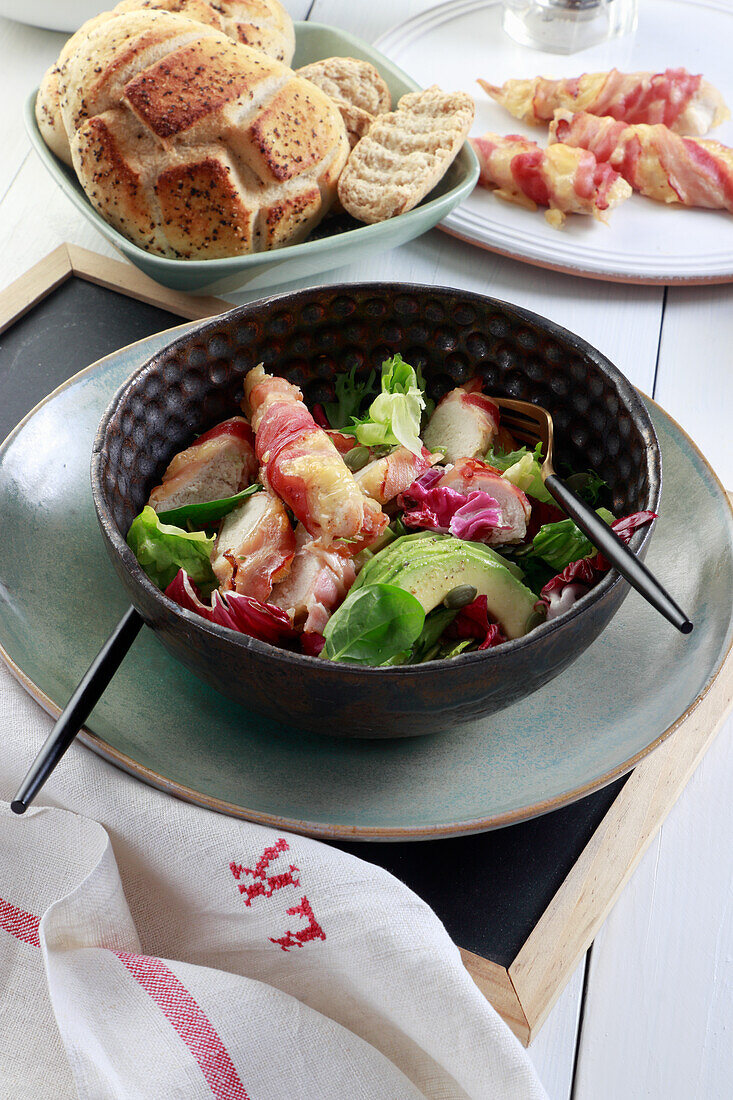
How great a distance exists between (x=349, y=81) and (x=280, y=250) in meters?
A: 0.47

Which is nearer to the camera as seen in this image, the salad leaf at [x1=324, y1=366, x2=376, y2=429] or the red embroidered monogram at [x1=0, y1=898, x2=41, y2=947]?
the red embroidered monogram at [x1=0, y1=898, x2=41, y2=947]

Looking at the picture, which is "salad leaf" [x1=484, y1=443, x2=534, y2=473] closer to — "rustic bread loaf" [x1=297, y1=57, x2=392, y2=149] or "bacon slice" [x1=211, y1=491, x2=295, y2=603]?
"bacon slice" [x1=211, y1=491, x2=295, y2=603]

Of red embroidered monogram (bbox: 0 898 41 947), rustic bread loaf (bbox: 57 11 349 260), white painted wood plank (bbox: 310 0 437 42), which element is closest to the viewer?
red embroidered monogram (bbox: 0 898 41 947)

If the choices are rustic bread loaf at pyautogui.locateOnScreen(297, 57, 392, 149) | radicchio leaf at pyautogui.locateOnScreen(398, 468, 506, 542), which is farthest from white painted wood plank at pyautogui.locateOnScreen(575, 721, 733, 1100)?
rustic bread loaf at pyautogui.locateOnScreen(297, 57, 392, 149)

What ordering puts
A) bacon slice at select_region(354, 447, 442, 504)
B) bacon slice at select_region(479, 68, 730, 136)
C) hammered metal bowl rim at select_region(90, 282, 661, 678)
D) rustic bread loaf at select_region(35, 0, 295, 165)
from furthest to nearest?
bacon slice at select_region(479, 68, 730, 136), rustic bread loaf at select_region(35, 0, 295, 165), bacon slice at select_region(354, 447, 442, 504), hammered metal bowl rim at select_region(90, 282, 661, 678)

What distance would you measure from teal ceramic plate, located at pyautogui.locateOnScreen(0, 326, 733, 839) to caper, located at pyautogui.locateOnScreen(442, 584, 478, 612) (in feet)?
0.41

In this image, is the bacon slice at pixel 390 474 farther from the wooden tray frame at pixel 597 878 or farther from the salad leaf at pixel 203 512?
the wooden tray frame at pixel 597 878

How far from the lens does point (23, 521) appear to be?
1.00 meters

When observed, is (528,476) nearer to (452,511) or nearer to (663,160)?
(452,511)

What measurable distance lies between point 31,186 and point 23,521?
1.03 metres

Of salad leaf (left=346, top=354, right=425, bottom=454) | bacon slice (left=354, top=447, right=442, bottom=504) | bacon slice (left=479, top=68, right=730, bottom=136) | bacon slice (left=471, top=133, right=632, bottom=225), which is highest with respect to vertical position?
bacon slice (left=479, top=68, right=730, bottom=136)

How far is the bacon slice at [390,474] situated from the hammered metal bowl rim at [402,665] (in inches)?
7.6

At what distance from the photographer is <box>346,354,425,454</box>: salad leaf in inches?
37.2

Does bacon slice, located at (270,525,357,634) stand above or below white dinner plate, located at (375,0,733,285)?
below
